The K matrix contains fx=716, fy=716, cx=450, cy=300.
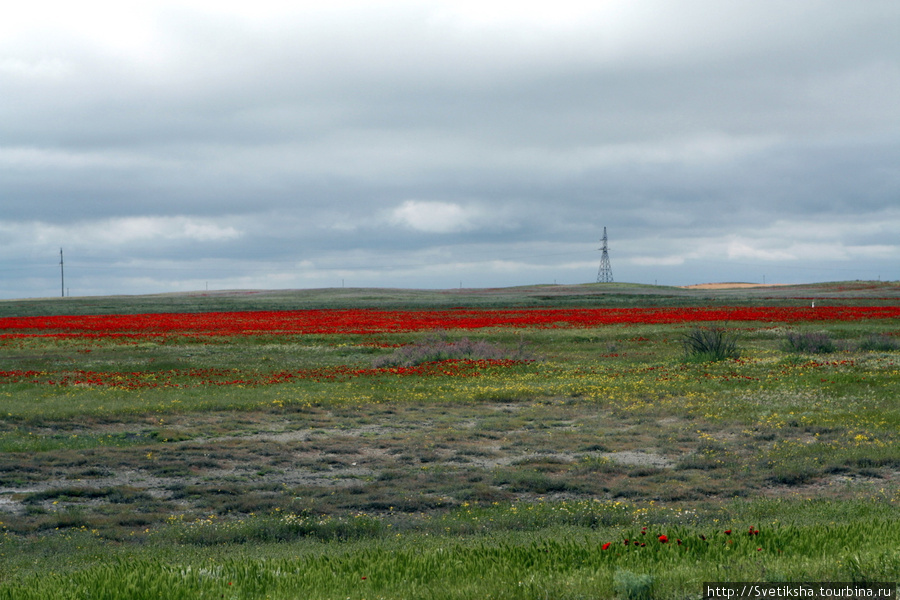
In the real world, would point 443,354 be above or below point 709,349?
below

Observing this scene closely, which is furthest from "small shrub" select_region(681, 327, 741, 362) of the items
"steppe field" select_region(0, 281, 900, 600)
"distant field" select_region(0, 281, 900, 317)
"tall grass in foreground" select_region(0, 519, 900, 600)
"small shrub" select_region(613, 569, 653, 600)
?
"distant field" select_region(0, 281, 900, 317)

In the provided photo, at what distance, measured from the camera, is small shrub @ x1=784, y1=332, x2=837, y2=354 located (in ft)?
105

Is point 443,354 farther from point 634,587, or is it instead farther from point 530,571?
point 634,587

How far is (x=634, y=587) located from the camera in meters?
5.49

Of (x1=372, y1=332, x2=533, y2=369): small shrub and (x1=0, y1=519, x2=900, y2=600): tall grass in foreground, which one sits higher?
(x1=0, y1=519, x2=900, y2=600): tall grass in foreground

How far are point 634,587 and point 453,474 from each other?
8.95m

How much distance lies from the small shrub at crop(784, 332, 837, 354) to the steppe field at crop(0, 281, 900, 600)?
143 mm

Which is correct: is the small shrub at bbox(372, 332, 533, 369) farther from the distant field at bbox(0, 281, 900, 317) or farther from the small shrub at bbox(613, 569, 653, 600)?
the distant field at bbox(0, 281, 900, 317)

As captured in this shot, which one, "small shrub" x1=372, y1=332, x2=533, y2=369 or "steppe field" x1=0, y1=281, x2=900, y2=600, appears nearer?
"steppe field" x1=0, y1=281, x2=900, y2=600

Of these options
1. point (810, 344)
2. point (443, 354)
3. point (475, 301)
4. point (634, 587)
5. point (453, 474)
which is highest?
point (475, 301)

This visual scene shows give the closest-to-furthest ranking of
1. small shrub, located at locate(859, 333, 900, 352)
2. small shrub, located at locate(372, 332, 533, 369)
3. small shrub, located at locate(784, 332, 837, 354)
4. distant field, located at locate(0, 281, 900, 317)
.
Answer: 1. small shrub, located at locate(784, 332, 837, 354)
2. small shrub, located at locate(859, 333, 900, 352)
3. small shrub, located at locate(372, 332, 533, 369)
4. distant field, located at locate(0, 281, 900, 317)

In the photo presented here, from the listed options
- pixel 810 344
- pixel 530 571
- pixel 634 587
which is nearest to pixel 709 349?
pixel 810 344

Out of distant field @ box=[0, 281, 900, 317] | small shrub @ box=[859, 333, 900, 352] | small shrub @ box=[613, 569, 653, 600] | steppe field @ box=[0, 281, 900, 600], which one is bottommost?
steppe field @ box=[0, 281, 900, 600]

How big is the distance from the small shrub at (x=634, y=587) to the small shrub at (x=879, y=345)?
31.8 meters
